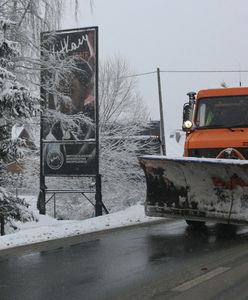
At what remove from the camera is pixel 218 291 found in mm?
5965

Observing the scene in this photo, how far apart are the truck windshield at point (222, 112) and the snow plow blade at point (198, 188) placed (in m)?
1.37

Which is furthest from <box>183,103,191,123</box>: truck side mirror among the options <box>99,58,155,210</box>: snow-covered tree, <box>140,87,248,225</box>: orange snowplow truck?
<box>99,58,155,210</box>: snow-covered tree

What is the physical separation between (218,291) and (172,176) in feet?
14.4

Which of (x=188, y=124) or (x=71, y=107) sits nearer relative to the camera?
(x=188, y=124)

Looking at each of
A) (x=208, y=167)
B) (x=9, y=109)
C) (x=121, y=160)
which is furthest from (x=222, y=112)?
(x=121, y=160)

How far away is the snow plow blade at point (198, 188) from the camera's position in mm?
9453

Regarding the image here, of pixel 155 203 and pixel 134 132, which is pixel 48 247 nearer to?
pixel 155 203

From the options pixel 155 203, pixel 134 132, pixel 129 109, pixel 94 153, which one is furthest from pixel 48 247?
pixel 129 109

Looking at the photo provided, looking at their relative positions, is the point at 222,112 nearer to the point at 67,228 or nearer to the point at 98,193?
the point at 67,228

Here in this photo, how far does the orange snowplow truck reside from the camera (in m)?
9.54

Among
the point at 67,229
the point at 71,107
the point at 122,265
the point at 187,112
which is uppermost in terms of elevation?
the point at 71,107

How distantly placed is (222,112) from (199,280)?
517 cm

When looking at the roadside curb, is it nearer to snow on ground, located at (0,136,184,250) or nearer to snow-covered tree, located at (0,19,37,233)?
snow on ground, located at (0,136,184,250)

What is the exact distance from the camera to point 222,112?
11.0 meters
